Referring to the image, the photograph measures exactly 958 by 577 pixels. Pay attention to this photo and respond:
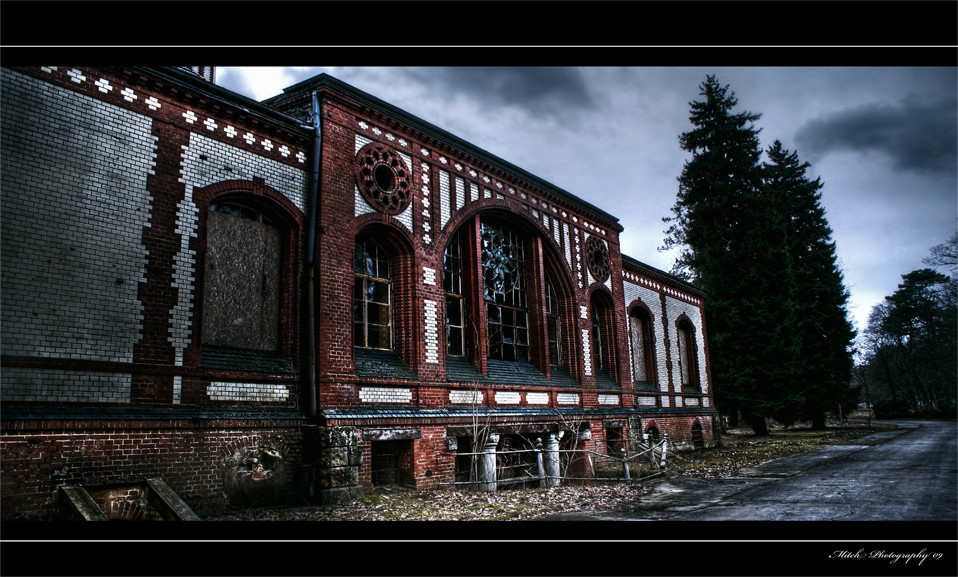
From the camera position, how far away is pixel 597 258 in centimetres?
1839

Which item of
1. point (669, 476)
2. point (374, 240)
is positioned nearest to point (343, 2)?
point (374, 240)

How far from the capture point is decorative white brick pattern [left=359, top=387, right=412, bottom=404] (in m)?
10.3

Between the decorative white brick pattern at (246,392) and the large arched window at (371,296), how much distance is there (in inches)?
82.2

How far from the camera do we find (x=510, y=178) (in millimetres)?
14992

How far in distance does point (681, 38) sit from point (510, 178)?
10876mm

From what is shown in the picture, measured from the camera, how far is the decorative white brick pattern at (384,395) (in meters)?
10.3

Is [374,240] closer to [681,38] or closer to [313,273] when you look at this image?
[313,273]

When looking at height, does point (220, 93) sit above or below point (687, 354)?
above

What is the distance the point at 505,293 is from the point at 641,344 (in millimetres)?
8437

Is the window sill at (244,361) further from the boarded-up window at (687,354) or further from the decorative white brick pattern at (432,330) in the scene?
the boarded-up window at (687,354)

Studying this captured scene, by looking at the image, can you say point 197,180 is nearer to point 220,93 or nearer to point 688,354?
point 220,93

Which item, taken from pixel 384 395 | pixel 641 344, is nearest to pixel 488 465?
pixel 384 395

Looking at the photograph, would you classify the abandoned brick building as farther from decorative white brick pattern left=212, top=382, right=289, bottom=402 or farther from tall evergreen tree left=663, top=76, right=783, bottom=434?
tall evergreen tree left=663, top=76, right=783, bottom=434

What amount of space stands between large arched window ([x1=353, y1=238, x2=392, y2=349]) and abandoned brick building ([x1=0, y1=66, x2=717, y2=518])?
0.04 m
